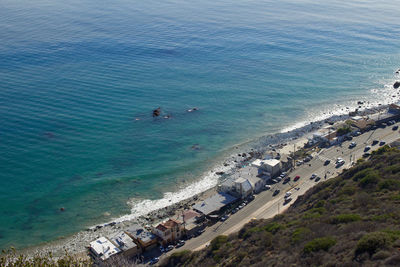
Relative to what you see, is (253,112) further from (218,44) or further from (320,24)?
(320,24)

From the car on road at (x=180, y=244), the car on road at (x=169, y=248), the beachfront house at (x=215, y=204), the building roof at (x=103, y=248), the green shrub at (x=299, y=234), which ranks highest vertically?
the green shrub at (x=299, y=234)

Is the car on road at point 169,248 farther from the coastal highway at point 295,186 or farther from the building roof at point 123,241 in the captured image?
the building roof at point 123,241

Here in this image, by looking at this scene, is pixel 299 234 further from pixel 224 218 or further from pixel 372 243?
pixel 224 218

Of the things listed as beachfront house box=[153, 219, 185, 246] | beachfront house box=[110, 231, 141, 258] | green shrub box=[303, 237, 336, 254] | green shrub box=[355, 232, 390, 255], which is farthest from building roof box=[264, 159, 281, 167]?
green shrub box=[355, 232, 390, 255]

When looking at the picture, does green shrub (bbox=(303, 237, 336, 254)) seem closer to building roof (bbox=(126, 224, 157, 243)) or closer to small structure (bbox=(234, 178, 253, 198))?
building roof (bbox=(126, 224, 157, 243))

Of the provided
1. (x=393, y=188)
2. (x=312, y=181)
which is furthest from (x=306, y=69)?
(x=393, y=188)

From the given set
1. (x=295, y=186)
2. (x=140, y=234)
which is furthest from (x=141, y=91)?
(x=140, y=234)

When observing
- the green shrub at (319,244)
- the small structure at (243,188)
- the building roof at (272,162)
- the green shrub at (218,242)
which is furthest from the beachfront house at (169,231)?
the green shrub at (319,244)
